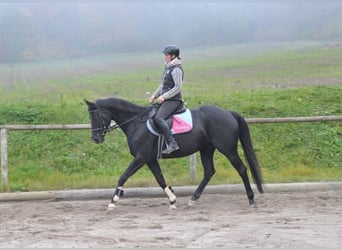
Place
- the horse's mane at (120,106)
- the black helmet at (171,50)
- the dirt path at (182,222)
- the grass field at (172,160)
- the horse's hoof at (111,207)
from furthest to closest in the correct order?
the grass field at (172,160) < the horse's mane at (120,106) < the black helmet at (171,50) < the horse's hoof at (111,207) < the dirt path at (182,222)

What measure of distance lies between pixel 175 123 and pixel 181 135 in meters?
0.21

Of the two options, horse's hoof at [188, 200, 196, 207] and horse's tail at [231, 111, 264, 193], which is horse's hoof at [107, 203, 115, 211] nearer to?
horse's hoof at [188, 200, 196, 207]

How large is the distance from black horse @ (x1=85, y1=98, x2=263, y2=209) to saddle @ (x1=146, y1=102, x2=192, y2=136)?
0.22 ft

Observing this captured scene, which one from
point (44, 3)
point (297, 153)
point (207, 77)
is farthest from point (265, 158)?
point (44, 3)

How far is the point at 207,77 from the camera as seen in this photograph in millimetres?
22062

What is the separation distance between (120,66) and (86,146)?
16.0 meters

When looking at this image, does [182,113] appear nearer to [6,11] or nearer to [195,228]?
[195,228]

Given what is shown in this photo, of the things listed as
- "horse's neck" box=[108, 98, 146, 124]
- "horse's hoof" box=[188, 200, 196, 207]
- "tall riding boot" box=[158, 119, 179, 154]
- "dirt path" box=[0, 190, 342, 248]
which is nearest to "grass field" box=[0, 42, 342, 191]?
"dirt path" box=[0, 190, 342, 248]

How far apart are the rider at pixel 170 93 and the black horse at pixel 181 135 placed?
0.69 feet

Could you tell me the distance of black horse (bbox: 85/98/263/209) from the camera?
8.86 m

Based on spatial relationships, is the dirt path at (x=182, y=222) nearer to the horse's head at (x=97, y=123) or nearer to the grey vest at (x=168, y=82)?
the horse's head at (x=97, y=123)

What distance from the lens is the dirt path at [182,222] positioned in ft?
21.3

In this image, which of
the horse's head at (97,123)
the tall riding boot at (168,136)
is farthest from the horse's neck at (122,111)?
the tall riding boot at (168,136)

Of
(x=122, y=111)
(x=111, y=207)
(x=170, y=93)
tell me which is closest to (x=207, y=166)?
(x=170, y=93)
